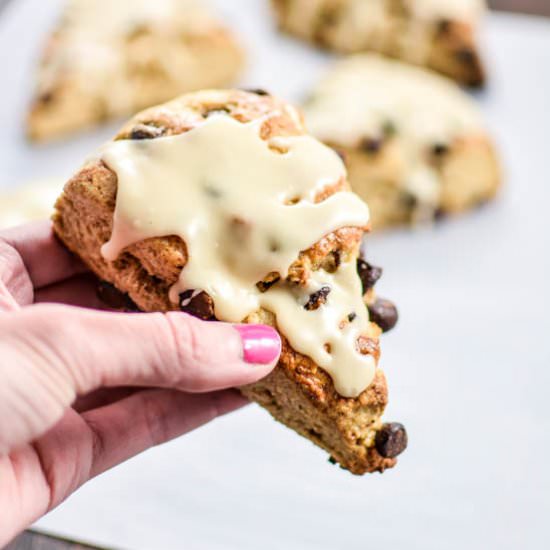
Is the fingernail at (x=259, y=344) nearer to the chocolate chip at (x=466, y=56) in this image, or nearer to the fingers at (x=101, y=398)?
the fingers at (x=101, y=398)

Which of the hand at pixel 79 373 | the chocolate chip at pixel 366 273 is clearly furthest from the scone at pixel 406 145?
the hand at pixel 79 373

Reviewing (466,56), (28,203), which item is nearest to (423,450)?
(28,203)

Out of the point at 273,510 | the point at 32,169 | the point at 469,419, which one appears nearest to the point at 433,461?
the point at 469,419

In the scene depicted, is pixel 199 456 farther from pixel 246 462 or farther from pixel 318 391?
pixel 318 391

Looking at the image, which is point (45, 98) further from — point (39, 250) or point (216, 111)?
point (216, 111)

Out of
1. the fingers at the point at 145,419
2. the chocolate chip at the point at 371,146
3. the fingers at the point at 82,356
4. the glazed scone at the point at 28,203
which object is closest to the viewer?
the fingers at the point at 82,356

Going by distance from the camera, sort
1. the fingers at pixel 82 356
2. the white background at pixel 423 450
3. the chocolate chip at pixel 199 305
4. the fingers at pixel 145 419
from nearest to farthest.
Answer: the fingers at pixel 82 356 < the chocolate chip at pixel 199 305 < the fingers at pixel 145 419 < the white background at pixel 423 450
